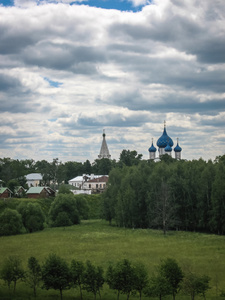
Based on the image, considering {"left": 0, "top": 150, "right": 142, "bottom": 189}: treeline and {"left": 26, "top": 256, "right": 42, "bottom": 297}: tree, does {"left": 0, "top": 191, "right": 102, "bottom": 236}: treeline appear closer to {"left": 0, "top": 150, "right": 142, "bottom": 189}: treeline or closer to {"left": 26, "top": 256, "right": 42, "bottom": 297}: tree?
{"left": 0, "top": 150, "right": 142, "bottom": 189}: treeline

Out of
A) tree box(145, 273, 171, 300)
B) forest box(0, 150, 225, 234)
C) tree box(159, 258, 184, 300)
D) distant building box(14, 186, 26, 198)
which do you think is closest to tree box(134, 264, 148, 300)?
tree box(145, 273, 171, 300)

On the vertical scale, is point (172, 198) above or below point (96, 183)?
below

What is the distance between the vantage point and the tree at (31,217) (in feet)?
180

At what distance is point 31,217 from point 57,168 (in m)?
39.9

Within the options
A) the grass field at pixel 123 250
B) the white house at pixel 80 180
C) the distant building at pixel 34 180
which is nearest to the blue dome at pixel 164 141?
the white house at pixel 80 180

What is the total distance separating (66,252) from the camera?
35531 mm

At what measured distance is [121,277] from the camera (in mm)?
21422

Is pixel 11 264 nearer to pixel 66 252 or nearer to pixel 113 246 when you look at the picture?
pixel 66 252

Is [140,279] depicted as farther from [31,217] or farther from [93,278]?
[31,217]

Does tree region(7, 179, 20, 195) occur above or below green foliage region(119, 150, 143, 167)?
below

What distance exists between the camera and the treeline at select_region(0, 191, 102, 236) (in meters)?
52.8

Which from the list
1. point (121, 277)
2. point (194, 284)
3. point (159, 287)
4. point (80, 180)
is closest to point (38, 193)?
point (80, 180)

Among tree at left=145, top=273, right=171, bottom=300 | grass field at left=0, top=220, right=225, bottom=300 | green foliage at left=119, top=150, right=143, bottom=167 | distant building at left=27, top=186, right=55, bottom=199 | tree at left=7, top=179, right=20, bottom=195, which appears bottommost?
grass field at left=0, top=220, right=225, bottom=300

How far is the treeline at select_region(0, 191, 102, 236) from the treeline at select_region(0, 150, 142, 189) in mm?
19266
